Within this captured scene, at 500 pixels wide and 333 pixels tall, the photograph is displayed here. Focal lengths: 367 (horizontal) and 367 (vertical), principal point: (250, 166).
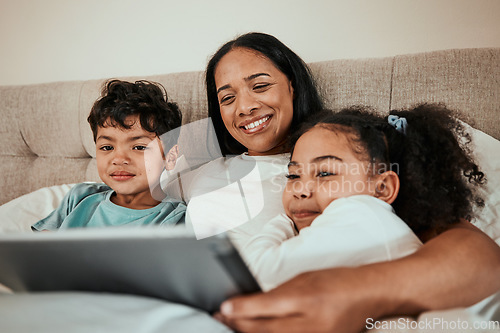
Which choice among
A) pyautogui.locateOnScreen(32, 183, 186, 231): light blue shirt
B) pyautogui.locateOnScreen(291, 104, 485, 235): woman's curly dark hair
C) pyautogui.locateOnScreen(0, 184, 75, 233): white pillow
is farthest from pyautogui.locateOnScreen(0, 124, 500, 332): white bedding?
pyautogui.locateOnScreen(0, 184, 75, 233): white pillow

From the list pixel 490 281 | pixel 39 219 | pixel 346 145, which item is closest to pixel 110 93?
pixel 39 219

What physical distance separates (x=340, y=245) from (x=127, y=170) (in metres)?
0.80

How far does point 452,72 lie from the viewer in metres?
1.13

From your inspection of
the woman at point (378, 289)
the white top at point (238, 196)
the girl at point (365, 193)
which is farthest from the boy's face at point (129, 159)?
the girl at point (365, 193)

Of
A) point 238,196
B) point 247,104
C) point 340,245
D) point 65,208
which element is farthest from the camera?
point 65,208

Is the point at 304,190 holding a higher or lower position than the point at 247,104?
lower

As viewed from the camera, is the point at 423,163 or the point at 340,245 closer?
the point at 340,245

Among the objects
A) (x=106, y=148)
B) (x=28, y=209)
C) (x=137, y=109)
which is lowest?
(x=28, y=209)

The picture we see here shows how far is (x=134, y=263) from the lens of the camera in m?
0.50

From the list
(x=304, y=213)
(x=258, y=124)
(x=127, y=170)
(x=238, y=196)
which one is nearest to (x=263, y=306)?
(x=304, y=213)

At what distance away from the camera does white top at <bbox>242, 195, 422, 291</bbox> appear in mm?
613

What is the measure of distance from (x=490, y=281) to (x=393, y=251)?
0.16 metres

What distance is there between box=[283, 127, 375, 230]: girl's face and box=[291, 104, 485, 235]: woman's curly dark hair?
0.03 meters

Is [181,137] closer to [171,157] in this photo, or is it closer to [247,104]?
[171,157]
